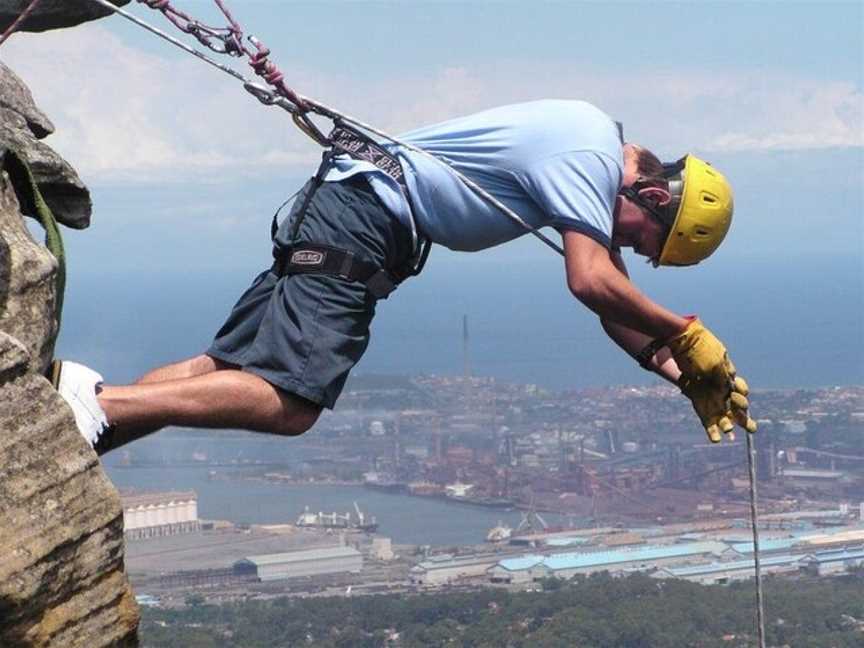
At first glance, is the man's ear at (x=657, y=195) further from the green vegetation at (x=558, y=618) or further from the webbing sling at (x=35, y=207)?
the green vegetation at (x=558, y=618)

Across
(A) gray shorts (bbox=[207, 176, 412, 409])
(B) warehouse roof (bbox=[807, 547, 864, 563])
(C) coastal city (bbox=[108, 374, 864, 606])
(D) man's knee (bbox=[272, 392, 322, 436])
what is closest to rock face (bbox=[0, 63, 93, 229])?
(A) gray shorts (bbox=[207, 176, 412, 409])

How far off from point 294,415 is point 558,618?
33033 millimetres

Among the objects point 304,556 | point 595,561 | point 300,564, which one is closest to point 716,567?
point 595,561

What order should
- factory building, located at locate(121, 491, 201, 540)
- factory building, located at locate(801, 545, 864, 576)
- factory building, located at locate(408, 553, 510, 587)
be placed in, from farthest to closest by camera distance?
1. factory building, located at locate(121, 491, 201, 540)
2. factory building, located at locate(408, 553, 510, 587)
3. factory building, located at locate(801, 545, 864, 576)

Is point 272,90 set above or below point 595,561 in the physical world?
above

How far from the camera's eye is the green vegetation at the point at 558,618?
113 ft

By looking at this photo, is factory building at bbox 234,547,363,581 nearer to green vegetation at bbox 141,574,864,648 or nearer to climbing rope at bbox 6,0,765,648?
green vegetation at bbox 141,574,864,648

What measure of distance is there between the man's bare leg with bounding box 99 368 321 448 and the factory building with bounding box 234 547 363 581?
41571mm

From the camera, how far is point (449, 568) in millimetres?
51750

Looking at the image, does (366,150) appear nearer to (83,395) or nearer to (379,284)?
(379,284)

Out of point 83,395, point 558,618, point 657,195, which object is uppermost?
point 657,195

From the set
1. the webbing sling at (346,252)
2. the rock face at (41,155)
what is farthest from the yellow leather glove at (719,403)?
the rock face at (41,155)

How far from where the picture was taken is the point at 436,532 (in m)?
65.6

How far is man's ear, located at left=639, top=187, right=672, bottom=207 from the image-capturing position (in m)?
Answer: 5.84
